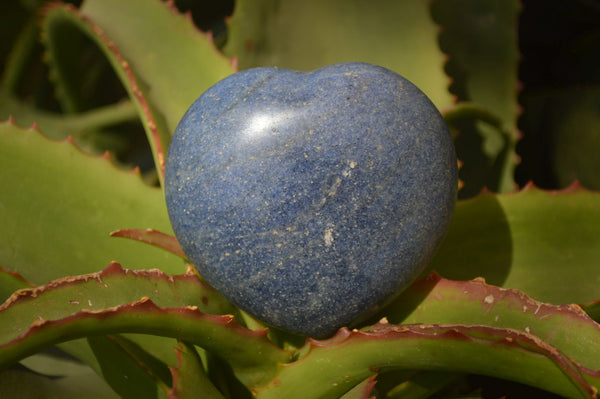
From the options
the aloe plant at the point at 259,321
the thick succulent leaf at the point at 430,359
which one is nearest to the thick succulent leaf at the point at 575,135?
the aloe plant at the point at 259,321

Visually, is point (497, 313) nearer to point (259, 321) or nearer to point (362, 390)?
point (362, 390)

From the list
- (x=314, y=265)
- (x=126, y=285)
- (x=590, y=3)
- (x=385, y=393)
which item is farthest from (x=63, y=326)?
(x=590, y=3)

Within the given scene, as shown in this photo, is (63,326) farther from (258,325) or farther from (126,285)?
(258,325)

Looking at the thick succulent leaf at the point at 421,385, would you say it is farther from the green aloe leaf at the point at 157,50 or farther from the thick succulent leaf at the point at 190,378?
the green aloe leaf at the point at 157,50

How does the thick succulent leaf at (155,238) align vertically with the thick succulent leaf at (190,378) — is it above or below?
above

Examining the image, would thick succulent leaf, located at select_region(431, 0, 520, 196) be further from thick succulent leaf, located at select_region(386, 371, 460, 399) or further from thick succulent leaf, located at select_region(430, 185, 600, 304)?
thick succulent leaf, located at select_region(386, 371, 460, 399)
